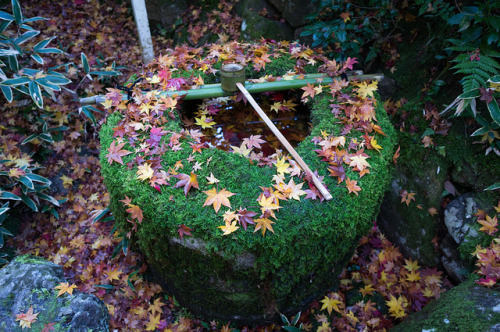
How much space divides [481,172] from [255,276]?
Answer: 2.06 meters

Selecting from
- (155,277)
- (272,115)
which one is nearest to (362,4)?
(272,115)

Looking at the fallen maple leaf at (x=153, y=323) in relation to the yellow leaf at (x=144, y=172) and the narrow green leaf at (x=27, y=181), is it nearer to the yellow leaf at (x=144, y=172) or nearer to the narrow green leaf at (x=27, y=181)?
the yellow leaf at (x=144, y=172)

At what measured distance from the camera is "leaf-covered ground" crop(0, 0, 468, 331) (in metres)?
2.69

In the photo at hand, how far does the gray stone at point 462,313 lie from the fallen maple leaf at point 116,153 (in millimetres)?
2248

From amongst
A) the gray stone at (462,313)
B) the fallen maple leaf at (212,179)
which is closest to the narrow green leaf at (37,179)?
the fallen maple leaf at (212,179)

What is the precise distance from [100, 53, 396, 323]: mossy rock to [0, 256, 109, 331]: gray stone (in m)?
0.53

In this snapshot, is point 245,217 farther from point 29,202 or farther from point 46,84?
point 46,84

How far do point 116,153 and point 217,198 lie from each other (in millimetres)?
837

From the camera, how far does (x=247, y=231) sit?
6.06 ft

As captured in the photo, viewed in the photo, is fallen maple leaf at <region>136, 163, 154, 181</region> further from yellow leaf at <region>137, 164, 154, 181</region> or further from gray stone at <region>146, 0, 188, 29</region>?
gray stone at <region>146, 0, 188, 29</region>

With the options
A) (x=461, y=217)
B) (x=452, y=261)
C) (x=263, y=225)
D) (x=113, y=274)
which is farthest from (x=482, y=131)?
(x=113, y=274)

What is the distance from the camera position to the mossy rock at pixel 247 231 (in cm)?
189

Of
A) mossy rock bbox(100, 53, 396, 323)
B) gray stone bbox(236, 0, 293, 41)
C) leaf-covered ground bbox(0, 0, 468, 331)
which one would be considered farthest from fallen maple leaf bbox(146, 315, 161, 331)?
gray stone bbox(236, 0, 293, 41)

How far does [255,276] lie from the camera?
6.91ft
